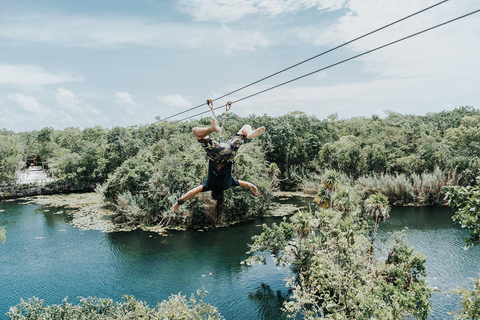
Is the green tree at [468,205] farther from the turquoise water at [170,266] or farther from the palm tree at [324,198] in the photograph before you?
the palm tree at [324,198]

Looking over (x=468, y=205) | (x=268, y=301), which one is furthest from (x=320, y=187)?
(x=468, y=205)

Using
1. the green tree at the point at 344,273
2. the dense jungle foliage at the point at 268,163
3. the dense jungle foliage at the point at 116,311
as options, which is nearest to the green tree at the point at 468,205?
the green tree at the point at 344,273

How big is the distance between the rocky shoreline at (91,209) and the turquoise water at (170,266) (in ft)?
3.14

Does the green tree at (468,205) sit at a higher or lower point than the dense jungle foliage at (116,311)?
higher

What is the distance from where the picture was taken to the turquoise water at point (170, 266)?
13328 millimetres

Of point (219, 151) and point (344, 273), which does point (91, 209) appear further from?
point (219, 151)

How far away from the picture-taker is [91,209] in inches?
1068

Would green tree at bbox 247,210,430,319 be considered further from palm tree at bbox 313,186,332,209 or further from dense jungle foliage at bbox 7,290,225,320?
dense jungle foliage at bbox 7,290,225,320

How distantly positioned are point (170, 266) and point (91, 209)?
46.8ft

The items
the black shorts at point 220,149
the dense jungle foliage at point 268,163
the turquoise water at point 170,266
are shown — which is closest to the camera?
the black shorts at point 220,149

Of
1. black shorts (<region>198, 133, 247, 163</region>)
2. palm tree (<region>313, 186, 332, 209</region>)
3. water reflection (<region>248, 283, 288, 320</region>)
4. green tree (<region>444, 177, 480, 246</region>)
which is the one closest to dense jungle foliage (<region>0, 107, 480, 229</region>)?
palm tree (<region>313, 186, 332, 209</region>)

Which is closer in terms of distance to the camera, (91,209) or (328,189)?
(328,189)

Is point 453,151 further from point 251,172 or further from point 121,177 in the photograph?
point 121,177

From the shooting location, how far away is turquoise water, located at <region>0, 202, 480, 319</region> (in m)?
13.3
